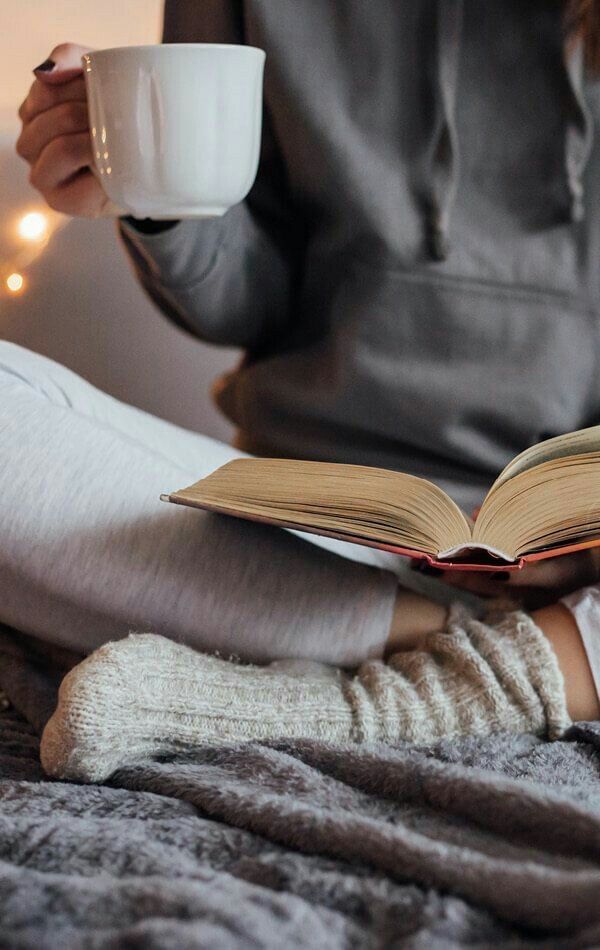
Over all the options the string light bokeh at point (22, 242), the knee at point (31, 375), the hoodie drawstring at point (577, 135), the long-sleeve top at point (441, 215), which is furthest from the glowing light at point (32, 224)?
the hoodie drawstring at point (577, 135)

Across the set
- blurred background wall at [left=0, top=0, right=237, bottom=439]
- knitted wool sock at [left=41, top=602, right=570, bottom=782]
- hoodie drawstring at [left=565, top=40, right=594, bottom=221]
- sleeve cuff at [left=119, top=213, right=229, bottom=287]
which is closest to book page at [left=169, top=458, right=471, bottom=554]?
knitted wool sock at [left=41, top=602, right=570, bottom=782]

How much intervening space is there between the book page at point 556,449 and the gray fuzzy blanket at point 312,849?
0.18 meters

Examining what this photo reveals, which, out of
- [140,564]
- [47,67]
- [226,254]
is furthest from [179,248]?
[140,564]

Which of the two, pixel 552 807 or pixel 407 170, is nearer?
pixel 552 807

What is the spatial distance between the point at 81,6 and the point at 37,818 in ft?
3.88

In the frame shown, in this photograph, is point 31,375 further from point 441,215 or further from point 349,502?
point 441,215

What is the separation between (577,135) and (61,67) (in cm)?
48

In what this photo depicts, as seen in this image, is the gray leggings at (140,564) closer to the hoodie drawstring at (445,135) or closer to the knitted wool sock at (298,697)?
the knitted wool sock at (298,697)

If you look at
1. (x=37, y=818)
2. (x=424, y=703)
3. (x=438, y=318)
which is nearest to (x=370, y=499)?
(x=424, y=703)

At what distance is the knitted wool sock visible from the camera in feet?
1.85

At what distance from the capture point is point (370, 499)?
588mm

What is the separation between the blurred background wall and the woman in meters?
0.30

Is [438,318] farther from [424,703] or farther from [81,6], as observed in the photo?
[81,6]

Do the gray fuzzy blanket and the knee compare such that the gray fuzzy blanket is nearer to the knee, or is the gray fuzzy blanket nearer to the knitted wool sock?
the knitted wool sock
